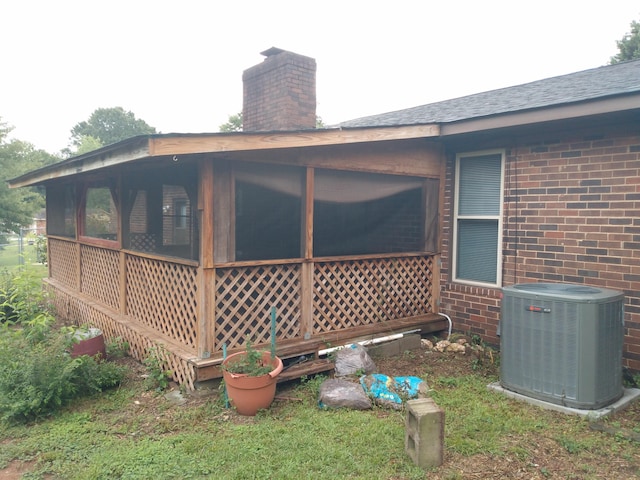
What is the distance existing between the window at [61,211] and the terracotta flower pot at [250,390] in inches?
220

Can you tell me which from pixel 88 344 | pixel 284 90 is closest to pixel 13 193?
pixel 284 90

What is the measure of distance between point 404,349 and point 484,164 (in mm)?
2495

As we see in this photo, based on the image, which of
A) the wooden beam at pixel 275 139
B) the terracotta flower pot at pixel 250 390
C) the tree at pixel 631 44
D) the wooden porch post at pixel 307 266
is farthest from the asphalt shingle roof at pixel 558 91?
the tree at pixel 631 44

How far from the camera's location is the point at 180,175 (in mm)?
4625

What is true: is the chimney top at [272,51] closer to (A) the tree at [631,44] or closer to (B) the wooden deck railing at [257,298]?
(B) the wooden deck railing at [257,298]

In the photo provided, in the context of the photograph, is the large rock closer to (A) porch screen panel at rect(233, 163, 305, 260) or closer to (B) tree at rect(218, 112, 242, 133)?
(A) porch screen panel at rect(233, 163, 305, 260)

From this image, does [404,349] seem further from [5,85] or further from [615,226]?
[5,85]

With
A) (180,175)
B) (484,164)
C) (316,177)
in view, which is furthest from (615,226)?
(180,175)

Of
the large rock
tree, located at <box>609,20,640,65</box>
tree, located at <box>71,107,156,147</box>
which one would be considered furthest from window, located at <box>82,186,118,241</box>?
tree, located at <box>71,107,156,147</box>

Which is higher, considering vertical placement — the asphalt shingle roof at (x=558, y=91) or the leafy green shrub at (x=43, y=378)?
the asphalt shingle roof at (x=558, y=91)

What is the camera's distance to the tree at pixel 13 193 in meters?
18.8

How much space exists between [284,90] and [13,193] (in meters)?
16.6

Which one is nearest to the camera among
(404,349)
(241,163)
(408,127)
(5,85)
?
(241,163)

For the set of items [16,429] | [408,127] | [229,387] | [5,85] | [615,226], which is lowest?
[16,429]
